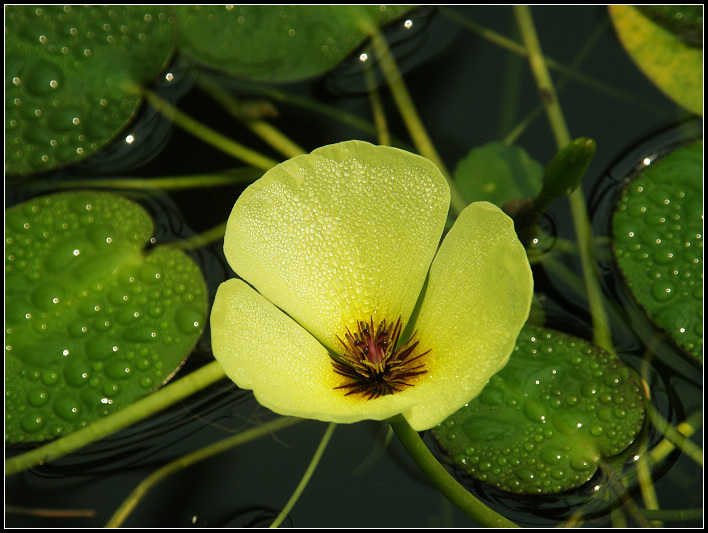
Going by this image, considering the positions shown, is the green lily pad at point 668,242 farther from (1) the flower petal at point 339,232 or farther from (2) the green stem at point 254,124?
(2) the green stem at point 254,124

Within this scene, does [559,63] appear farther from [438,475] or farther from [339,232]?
[438,475]

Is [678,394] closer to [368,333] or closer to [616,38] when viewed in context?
[368,333]

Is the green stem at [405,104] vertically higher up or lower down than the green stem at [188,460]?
higher up

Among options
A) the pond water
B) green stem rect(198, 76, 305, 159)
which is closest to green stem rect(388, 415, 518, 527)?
the pond water

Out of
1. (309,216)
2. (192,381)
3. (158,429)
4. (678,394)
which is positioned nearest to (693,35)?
(678,394)

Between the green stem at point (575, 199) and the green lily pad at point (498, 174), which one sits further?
the green lily pad at point (498, 174)

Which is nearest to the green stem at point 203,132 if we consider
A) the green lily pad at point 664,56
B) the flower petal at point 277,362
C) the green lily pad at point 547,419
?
the flower petal at point 277,362
